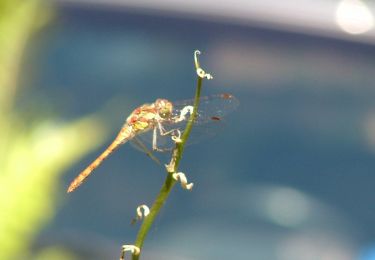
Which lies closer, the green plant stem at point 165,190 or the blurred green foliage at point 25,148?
the green plant stem at point 165,190

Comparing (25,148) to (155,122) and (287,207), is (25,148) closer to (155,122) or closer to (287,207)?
(155,122)

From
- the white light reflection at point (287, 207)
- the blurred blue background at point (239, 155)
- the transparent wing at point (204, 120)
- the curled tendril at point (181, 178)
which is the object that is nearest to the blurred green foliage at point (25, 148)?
the transparent wing at point (204, 120)

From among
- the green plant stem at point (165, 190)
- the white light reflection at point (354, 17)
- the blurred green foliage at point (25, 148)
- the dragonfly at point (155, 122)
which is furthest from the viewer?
the white light reflection at point (354, 17)

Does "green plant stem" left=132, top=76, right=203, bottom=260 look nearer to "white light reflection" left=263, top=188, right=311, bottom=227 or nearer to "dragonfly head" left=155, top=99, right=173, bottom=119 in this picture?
"dragonfly head" left=155, top=99, right=173, bottom=119

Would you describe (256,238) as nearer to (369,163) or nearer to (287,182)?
(287,182)

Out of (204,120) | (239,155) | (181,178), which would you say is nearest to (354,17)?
(239,155)

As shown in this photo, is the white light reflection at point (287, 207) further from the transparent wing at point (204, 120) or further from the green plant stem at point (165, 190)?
the green plant stem at point (165, 190)
